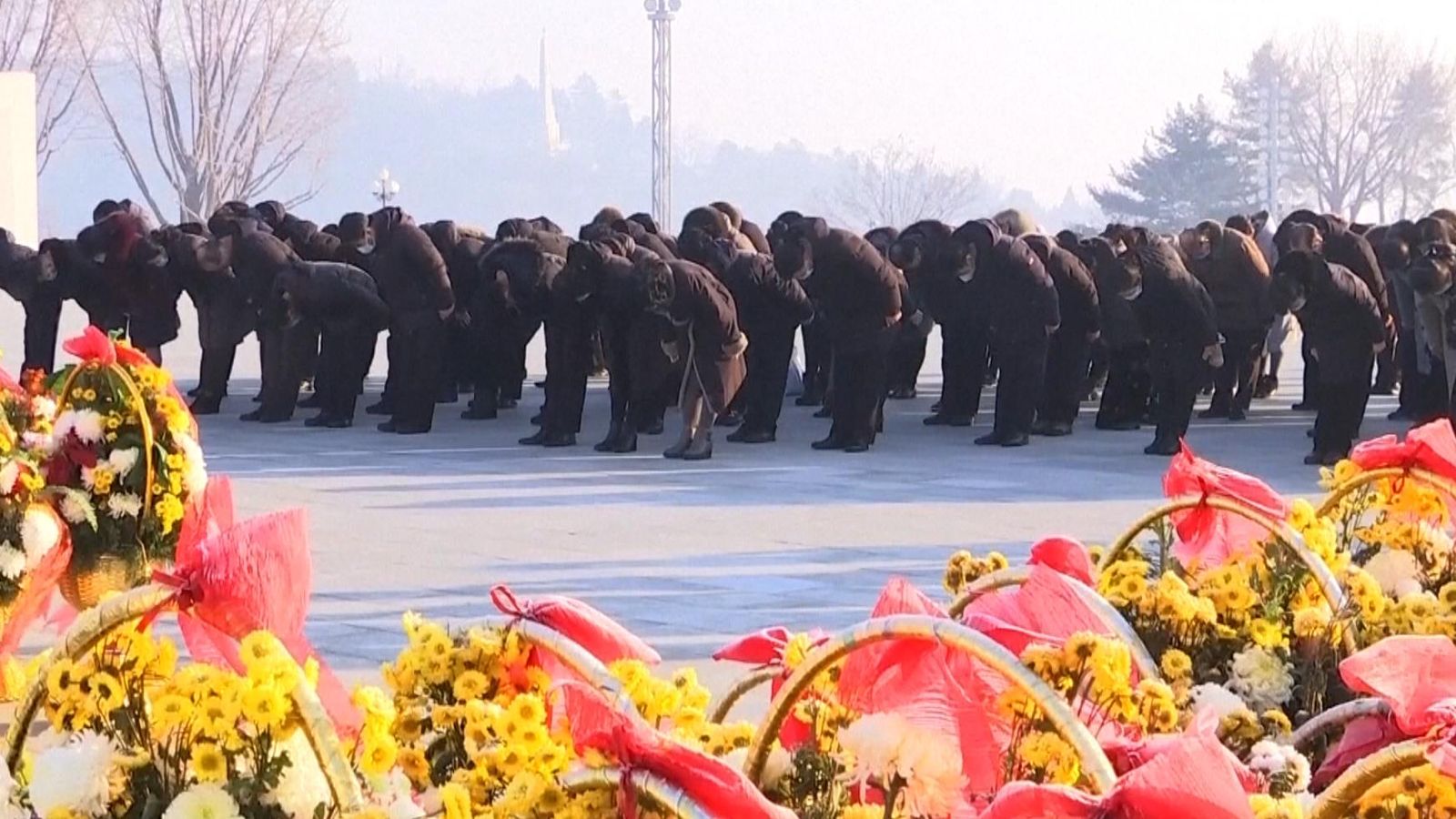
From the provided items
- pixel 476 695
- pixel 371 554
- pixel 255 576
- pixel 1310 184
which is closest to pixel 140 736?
pixel 255 576

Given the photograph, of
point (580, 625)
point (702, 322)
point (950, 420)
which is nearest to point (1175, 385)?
point (950, 420)

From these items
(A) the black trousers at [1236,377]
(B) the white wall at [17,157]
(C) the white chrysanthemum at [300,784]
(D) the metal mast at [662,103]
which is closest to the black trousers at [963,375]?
(A) the black trousers at [1236,377]

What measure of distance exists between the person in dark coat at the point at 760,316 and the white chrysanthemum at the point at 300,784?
10368 mm

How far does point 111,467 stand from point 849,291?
22.9 ft

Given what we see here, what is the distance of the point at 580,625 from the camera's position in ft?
10.1

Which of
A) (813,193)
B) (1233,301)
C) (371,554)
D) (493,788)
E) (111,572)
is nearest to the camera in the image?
(493,788)

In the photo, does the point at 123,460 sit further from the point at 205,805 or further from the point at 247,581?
the point at 205,805

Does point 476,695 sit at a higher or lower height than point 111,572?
higher

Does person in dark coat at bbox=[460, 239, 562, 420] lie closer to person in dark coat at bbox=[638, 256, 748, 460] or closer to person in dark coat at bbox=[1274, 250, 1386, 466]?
person in dark coat at bbox=[638, 256, 748, 460]

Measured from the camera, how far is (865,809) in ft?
8.42

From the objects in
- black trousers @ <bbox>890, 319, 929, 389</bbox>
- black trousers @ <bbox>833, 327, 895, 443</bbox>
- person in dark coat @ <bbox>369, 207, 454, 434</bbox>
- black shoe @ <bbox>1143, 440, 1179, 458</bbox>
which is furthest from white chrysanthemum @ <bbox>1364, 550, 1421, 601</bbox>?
black trousers @ <bbox>890, 319, 929, 389</bbox>

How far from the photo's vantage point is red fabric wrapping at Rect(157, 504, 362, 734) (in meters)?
2.82

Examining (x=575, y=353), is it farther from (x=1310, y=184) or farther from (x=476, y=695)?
(x=1310, y=184)

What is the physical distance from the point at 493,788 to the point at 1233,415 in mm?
13561
